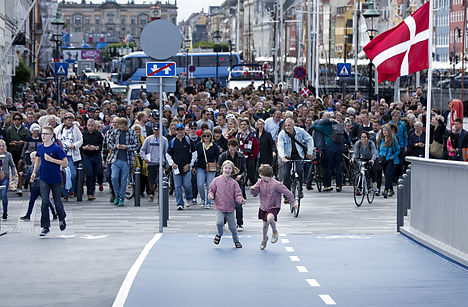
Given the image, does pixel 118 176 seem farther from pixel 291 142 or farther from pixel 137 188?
pixel 291 142

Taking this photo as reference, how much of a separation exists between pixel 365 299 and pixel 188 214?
33.5 feet

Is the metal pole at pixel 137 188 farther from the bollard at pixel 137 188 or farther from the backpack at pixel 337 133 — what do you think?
the backpack at pixel 337 133

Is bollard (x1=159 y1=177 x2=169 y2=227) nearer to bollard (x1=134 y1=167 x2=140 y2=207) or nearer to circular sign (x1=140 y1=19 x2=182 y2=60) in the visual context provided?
circular sign (x1=140 y1=19 x2=182 y2=60)

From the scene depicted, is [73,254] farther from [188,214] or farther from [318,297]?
[188,214]

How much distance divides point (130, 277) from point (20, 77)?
39.5 m

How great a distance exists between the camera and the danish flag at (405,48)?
15484 millimetres

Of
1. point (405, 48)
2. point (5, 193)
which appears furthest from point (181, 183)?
point (405, 48)

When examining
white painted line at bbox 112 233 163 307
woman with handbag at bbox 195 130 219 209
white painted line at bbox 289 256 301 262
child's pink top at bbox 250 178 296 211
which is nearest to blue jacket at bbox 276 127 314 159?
woman with handbag at bbox 195 130 219 209

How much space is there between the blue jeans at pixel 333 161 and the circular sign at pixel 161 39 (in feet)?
27.5

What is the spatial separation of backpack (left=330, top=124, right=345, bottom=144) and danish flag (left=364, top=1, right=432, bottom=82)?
736 centimetres

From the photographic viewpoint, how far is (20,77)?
4959 centimetres

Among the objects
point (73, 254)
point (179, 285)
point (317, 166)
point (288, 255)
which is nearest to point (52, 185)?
point (73, 254)

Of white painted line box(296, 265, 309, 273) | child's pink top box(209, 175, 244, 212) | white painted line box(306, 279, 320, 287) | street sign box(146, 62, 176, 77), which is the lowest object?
white painted line box(296, 265, 309, 273)

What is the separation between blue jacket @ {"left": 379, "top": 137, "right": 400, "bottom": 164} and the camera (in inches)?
888
